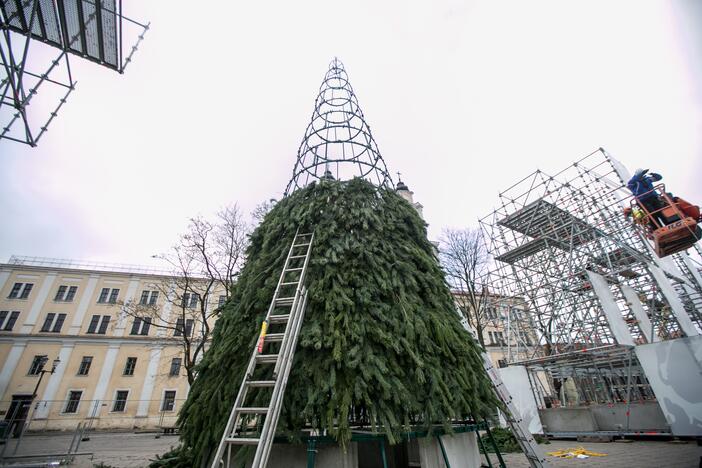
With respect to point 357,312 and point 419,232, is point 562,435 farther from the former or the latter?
point 357,312

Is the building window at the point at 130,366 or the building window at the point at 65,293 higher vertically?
the building window at the point at 65,293

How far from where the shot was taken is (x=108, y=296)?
30.8 meters

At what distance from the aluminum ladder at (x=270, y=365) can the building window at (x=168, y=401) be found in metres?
29.4

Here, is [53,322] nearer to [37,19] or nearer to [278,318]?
[37,19]

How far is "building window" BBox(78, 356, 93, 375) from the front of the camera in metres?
26.8

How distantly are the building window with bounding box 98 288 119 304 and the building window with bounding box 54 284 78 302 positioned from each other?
7.83ft

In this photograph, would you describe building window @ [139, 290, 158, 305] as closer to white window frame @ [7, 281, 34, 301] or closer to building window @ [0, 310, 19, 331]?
white window frame @ [7, 281, 34, 301]

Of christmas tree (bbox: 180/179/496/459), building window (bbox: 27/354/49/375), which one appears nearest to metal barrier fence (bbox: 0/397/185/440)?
building window (bbox: 27/354/49/375)

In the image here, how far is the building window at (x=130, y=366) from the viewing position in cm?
2766

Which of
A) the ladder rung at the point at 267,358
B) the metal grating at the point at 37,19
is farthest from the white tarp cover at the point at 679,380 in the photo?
the metal grating at the point at 37,19

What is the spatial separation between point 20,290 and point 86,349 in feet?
31.2

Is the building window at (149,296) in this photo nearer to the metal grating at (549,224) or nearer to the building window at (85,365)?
the building window at (85,365)

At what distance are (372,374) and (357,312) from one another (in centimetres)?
92

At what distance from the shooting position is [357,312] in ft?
15.3
